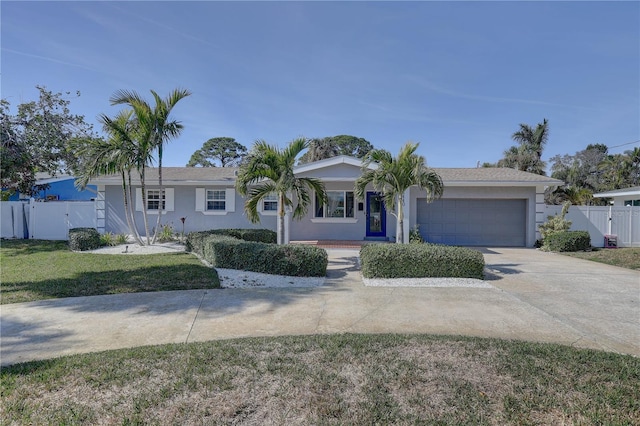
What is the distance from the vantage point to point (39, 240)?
14969 millimetres

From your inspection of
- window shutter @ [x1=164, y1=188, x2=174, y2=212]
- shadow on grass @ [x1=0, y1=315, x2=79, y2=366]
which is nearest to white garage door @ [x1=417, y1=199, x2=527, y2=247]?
window shutter @ [x1=164, y1=188, x2=174, y2=212]

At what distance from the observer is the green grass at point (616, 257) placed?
10458mm

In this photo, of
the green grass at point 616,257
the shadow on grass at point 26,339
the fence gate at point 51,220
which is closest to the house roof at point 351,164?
the fence gate at point 51,220

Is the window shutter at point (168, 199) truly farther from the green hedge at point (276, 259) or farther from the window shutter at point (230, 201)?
the green hedge at point (276, 259)

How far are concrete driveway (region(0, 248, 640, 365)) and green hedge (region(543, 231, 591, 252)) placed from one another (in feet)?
19.5

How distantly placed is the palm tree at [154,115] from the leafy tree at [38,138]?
542 cm

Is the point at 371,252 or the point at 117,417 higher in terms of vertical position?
the point at 371,252

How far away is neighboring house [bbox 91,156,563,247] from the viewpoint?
590 inches

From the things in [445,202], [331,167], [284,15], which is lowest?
[445,202]

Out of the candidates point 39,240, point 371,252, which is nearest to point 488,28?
point 371,252

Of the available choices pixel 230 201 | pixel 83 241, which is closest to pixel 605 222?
pixel 230 201

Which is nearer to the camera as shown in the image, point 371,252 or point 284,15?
point 371,252

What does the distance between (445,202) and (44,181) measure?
84.9 ft

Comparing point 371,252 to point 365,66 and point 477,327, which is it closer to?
point 477,327
